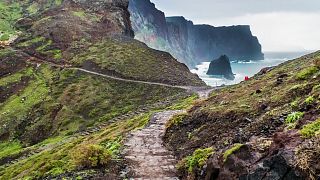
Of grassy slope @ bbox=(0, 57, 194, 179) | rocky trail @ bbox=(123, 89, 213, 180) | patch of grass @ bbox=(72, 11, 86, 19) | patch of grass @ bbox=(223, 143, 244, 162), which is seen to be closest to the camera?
patch of grass @ bbox=(223, 143, 244, 162)

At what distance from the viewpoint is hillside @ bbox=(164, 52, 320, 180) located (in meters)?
13.6

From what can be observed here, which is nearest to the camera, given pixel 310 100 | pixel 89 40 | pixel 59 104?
pixel 310 100

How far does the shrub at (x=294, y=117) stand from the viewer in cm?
1833

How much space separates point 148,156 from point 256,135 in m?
8.18

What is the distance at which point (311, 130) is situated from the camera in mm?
14836

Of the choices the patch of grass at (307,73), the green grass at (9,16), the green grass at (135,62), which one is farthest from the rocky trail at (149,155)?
the green grass at (9,16)

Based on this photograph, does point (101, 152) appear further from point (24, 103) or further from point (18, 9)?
point (18, 9)

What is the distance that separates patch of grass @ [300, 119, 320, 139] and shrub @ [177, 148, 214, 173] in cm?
567

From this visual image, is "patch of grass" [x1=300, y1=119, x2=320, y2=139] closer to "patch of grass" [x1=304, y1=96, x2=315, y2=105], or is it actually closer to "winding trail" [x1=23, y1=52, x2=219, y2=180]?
"patch of grass" [x1=304, y1=96, x2=315, y2=105]

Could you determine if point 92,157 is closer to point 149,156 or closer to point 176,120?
point 149,156

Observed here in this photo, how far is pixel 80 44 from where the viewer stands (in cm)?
12094

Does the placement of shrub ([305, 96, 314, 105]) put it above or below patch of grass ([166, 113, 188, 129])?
above

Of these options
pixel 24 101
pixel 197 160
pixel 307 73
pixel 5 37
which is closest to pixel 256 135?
pixel 197 160

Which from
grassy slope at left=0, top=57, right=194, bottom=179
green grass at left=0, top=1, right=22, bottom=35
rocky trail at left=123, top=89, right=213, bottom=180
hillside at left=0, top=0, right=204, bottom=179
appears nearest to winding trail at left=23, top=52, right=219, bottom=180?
rocky trail at left=123, top=89, right=213, bottom=180
